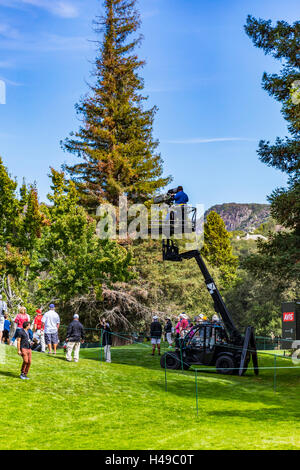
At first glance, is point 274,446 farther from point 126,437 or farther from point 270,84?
point 270,84

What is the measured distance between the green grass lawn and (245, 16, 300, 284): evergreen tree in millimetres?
4916

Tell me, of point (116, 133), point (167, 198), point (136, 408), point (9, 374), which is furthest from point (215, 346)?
point (116, 133)

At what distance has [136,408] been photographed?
13047 mm

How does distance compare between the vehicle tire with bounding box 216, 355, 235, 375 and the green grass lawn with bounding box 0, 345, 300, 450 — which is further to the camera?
the vehicle tire with bounding box 216, 355, 235, 375

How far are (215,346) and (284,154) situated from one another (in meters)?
10.3

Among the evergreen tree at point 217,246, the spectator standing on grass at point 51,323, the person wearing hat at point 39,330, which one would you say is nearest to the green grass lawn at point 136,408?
the spectator standing on grass at point 51,323

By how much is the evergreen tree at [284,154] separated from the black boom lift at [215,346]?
369 centimetres

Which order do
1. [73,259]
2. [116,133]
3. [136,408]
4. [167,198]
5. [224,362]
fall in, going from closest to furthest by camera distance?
[136,408], [167,198], [224,362], [73,259], [116,133]

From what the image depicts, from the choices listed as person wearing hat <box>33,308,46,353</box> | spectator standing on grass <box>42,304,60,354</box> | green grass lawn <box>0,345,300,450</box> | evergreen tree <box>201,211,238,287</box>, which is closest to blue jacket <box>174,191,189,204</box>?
spectator standing on grass <box>42,304,60,354</box>

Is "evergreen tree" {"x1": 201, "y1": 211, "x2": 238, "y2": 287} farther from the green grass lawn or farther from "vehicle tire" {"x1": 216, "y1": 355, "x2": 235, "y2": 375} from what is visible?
"vehicle tire" {"x1": 216, "y1": 355, "x2": 235, "y2": 375}

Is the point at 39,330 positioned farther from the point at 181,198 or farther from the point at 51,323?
the point at 181,198

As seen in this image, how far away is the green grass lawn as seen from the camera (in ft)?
32.9

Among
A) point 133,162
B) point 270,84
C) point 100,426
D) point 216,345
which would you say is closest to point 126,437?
point 100,426
